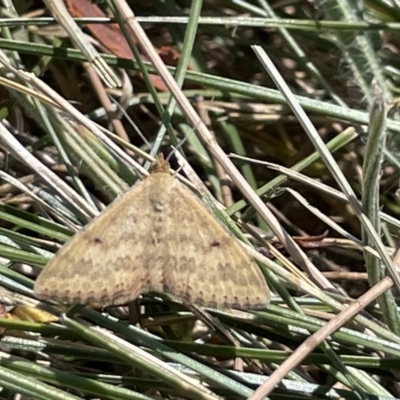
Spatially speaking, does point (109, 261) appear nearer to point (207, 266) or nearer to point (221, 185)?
point (207, 266)

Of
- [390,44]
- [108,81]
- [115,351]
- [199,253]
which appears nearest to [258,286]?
[199,253]

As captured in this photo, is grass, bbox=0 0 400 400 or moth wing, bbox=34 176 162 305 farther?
grass, bbox=0 0 400 400

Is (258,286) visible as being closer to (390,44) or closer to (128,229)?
(128,229)

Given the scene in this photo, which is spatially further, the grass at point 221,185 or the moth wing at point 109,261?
the grass at point 221,185

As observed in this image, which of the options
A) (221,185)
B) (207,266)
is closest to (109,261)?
(207,266)
